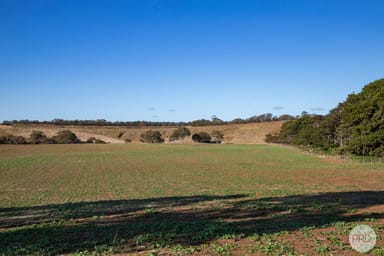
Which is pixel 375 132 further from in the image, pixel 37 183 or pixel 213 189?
pixel 37 183

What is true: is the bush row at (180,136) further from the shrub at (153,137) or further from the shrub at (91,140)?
the shrub at (91,140)

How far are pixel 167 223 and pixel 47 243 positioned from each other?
14.6 ft

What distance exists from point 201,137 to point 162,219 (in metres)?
150

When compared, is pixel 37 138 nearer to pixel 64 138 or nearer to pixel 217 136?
pixel 64 138

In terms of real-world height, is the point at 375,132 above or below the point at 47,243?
above

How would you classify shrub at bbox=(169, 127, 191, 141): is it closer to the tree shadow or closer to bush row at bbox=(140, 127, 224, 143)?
bush row at bbox=(140, 127, 224, 143)

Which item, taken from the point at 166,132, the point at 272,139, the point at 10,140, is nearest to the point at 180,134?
the point at 166,132

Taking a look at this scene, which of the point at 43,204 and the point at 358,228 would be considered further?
the point at 43,204

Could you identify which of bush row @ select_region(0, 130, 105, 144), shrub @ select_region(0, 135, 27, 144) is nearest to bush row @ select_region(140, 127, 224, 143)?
bush row @ select_region(0, 130, 105, 144)

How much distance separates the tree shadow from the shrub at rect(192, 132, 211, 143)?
143 m

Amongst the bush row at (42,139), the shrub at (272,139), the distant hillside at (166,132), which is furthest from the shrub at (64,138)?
the shrub at (272,139)

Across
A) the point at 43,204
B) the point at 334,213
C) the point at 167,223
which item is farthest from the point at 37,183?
the point at 334,213

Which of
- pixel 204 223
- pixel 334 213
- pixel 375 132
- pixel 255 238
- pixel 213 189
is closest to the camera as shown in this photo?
pixel 255 238

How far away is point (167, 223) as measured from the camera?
1302cm
